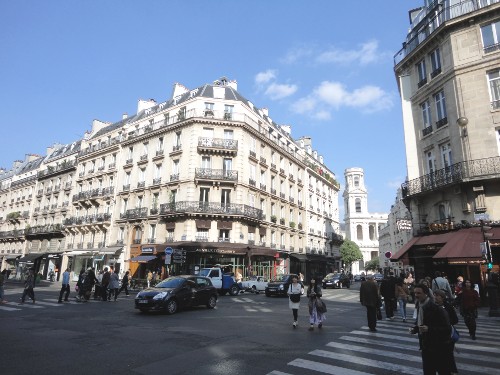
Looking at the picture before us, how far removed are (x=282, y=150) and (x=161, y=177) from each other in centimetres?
1458

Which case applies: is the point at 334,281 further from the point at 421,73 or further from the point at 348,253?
the point at 348,253

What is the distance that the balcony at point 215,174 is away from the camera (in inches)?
1195

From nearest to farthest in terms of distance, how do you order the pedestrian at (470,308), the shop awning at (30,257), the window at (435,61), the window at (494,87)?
the pedestrian at (470,308), the window at (494,87), the window at (435,61), the shop awning at (30,257)

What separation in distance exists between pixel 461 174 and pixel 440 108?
188 inches

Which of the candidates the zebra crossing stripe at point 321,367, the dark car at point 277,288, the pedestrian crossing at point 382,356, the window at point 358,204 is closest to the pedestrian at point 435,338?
the pedestrian crossing at point 382,356

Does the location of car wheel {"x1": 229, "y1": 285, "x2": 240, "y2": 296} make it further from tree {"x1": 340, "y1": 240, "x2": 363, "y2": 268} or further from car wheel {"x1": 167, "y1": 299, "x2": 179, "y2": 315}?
tree {"x1": 340, "y1": 240, "x2": 363, "y2": 268}

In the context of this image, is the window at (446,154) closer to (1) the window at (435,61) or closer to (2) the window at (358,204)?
(1) the window at (435,61)

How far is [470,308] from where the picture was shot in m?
8.98

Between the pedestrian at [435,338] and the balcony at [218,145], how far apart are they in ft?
90.3

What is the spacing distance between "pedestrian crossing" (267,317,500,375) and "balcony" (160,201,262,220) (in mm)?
20920

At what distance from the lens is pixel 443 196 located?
18281 millimetres

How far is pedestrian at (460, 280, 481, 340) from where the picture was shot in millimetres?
8766

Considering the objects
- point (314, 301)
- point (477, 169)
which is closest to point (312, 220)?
point (477, 169)

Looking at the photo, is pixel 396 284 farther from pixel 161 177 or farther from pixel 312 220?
pixel 312 220
